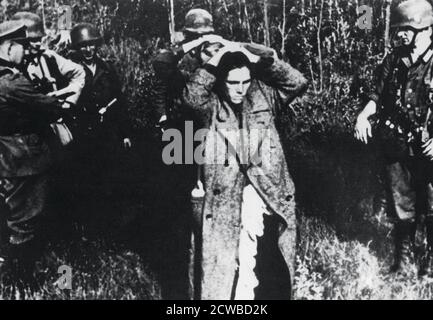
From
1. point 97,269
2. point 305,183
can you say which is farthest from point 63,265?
point 305,183

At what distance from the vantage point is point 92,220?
4535 mm

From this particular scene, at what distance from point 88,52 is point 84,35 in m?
0.13

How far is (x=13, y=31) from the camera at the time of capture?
13.4ft

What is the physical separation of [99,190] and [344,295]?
6.56ft

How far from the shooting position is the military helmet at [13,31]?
161 inches

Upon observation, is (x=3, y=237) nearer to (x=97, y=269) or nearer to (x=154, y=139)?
(x=97, y=269)

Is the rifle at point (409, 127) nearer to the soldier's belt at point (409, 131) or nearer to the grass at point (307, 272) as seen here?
the soldier's belt at point (409, 131)

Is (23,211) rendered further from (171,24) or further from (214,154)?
(171,24)

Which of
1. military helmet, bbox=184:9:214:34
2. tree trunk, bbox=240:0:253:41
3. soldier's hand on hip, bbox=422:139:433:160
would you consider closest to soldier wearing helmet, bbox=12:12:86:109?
military helmet, bbox=184:9:214:34

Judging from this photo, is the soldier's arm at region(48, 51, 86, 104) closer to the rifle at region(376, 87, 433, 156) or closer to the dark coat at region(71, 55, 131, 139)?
the dark coat at region(71, 55, 131, 139)

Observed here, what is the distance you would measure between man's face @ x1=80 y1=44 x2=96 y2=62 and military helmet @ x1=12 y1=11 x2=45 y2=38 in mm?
307

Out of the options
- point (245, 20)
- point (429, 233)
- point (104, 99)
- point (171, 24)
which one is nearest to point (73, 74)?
point (104, 99)

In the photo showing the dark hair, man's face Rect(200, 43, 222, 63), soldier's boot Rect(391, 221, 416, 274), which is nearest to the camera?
the dark hair

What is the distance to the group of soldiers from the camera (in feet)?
13.6
